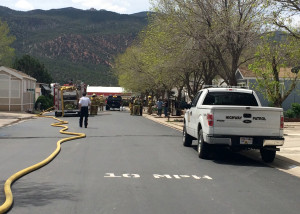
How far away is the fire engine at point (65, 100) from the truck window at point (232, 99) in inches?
1027

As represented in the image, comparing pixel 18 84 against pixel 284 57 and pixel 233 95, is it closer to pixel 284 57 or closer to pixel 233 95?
pixel 284 57

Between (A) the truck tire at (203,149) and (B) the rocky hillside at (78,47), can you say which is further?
(B) the rocky hillside at (78,47)

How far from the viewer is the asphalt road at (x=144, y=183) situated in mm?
6992

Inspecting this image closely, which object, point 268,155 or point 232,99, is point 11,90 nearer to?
point 232,99

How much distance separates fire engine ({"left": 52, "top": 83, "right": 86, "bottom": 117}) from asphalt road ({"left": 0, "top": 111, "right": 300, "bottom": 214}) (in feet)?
80.2

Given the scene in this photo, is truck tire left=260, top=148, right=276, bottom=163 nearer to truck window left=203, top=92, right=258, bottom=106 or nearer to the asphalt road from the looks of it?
the asphalt road

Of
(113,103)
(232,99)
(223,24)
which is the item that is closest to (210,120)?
(232,99)

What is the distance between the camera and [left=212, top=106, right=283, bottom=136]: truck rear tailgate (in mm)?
11910

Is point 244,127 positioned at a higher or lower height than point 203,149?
higher

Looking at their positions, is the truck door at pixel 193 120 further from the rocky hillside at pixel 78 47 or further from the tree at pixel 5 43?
the rocky hillside at pixel 78 47

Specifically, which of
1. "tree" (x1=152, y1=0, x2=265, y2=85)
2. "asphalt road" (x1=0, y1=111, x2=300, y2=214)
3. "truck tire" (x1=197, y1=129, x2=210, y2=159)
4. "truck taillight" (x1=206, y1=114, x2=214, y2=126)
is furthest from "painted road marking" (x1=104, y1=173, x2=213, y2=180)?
"tree" (x1=152, y1=0, x2=265, y2=85)

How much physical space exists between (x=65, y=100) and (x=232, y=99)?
26.8m

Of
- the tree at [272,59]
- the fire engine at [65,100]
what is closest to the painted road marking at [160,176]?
the tree at [272,59]

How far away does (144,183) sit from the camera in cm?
886
